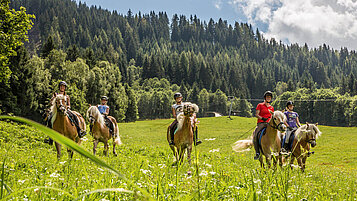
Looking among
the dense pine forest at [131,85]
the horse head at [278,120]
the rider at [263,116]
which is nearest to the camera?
the horse head at [278,120]

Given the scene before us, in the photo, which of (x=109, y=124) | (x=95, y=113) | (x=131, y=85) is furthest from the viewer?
(x=131, y=85)

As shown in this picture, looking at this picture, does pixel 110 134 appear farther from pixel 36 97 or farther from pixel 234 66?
pixel 234 66

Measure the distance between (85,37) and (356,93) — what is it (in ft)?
558

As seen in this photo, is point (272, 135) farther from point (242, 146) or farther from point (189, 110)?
point (189, 110)

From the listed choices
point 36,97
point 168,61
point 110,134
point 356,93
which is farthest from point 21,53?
point 356,93

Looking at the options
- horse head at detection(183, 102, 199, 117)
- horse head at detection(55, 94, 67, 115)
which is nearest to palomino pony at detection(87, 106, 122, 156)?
horse head at detection(55, 94, 67, 115)

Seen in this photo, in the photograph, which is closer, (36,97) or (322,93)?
(36,97)

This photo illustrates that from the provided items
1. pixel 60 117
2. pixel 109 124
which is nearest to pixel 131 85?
pixel 109 124

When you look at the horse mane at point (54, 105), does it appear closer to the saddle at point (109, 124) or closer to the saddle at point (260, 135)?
the saddle at point (109, 124)

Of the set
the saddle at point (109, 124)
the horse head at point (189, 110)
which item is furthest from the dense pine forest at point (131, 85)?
the horse head at point (189, 110)

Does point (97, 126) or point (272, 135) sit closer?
point (272, 135)

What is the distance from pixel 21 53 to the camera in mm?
43844

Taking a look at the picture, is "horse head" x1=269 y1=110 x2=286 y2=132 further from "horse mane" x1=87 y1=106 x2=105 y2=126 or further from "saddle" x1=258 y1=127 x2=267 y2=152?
"horse mane" x1=87 y1=106 x2=105 y2=126

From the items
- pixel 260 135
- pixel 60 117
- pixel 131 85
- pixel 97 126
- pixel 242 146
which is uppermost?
pixel 131 85
